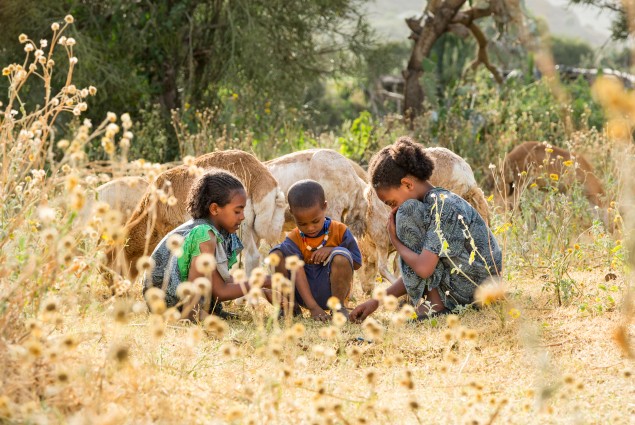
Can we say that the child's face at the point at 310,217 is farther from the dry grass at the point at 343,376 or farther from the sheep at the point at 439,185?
the sheep at the point at 439,185

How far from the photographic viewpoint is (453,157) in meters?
6.45

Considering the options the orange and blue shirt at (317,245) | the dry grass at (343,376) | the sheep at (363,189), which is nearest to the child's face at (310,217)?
the orange and blue shirt at (317,245)

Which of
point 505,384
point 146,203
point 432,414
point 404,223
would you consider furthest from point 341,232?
point 432,414

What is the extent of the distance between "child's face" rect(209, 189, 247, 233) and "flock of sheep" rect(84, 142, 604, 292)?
29.5 inches

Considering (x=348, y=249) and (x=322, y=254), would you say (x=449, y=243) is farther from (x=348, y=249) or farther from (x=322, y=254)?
(x=322, y=254)

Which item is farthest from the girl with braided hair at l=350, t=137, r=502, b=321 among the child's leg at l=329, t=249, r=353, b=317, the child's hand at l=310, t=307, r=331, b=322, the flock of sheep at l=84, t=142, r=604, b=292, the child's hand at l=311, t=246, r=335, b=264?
the flock of sheep at l=84, t=142, r=604, b=292

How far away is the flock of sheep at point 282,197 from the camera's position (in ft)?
19.9

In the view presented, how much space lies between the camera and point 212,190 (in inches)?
205

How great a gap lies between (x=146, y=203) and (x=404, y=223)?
1684 millimetres

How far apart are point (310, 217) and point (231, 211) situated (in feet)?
1.74

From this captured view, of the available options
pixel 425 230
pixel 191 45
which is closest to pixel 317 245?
pixel 425 230

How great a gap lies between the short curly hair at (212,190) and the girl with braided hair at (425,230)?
91 centimetres

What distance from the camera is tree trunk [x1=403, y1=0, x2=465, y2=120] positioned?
1380 cm

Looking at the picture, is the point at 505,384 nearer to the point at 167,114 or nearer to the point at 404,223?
the point at 404,223
